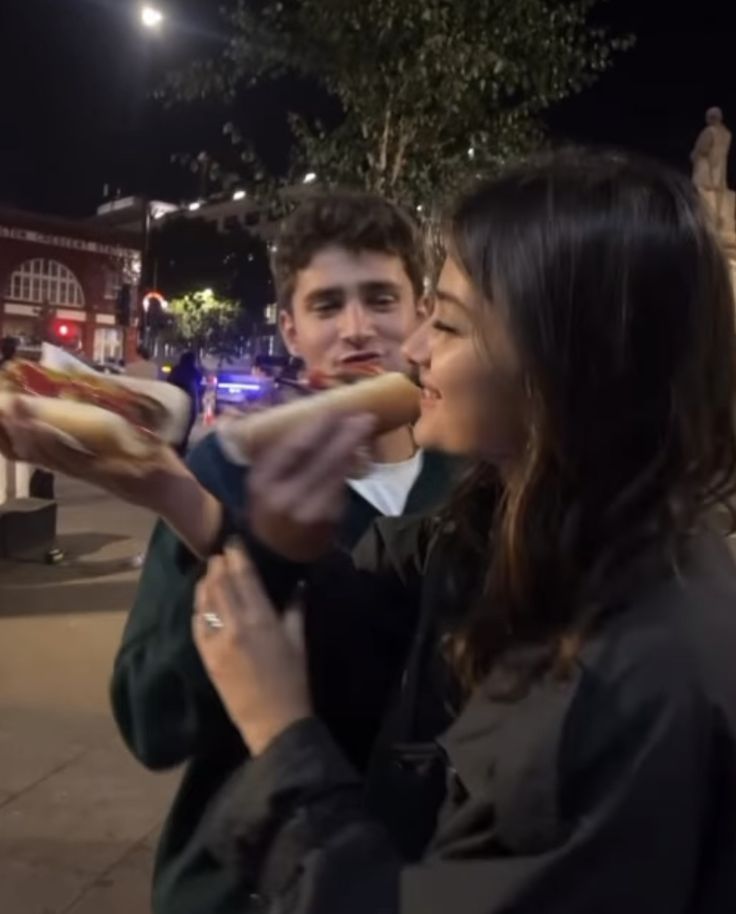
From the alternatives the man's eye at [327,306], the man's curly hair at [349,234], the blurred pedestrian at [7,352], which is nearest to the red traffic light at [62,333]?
the blurred pedestrian at [7,352]

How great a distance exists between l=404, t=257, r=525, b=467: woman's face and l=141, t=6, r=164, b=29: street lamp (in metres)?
12.8

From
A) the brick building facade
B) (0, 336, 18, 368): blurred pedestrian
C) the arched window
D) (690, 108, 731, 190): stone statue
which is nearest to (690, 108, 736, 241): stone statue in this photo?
(690, 108, 731, 190): stone statue

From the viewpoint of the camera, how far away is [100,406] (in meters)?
1.54

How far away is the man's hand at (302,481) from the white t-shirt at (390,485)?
520 millimetres

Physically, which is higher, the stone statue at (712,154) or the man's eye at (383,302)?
the stone statue at (712,154)

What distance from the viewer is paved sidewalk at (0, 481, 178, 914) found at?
3.71 m

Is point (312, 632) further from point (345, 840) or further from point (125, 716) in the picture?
point (345, 840)

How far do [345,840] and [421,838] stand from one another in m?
0.14

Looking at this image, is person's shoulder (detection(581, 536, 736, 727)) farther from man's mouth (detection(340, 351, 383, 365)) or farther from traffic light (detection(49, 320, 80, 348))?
traffic light (detection(49, 320, 80, 348))

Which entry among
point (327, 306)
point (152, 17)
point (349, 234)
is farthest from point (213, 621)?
point (152, 17)

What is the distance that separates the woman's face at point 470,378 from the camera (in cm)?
118

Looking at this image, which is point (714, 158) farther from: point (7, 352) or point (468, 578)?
point (468, 578)

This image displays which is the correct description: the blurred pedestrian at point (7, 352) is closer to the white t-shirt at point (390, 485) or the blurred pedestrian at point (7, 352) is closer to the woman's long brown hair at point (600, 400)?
the white t-shirt at point (390, 485)

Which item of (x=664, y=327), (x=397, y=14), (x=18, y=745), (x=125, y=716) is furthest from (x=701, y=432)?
(x=397, y=14)
